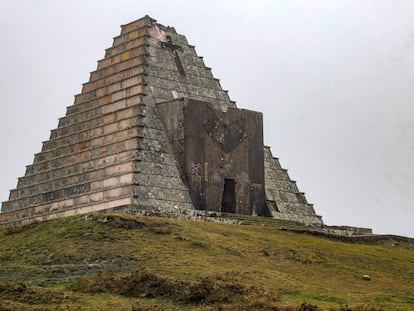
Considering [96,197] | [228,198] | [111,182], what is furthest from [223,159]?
[96,197]

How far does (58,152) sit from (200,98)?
764 cm

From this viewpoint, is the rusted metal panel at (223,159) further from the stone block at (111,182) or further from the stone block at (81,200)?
the stone block at (81,200)

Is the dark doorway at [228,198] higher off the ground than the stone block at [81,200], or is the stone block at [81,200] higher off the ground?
the dark doorway at [228,198]

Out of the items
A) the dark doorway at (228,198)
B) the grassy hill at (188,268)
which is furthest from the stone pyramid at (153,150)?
→ the grassy hill at (188,268)

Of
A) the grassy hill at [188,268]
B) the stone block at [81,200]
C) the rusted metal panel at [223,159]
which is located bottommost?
the grassy hill at [188,268]

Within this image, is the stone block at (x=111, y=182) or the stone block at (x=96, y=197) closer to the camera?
the stone block at (x=111, y=182)

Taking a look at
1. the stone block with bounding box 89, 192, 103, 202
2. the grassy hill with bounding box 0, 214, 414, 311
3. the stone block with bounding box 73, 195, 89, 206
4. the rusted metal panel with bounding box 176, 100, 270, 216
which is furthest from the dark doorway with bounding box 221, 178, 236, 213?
the stone block with bounding box 73, 195, 89, 206

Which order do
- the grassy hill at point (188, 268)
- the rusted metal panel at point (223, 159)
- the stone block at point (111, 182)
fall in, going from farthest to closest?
the rusted metal panel at point (223, 159), the stone block at point (111, 182), the grassy hill at point (188, 268)

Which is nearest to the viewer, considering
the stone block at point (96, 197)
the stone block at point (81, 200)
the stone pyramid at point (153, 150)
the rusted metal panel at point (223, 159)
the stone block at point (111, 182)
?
the stone block at point (111, 182)

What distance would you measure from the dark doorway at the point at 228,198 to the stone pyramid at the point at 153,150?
47 mm

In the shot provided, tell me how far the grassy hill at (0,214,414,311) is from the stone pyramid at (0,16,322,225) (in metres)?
3.80

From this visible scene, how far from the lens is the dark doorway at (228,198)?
5291 cm

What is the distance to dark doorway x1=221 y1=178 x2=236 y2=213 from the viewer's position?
52906mm

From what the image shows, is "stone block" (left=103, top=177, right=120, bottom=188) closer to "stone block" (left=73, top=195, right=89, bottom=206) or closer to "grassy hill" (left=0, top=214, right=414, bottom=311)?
"stone block" (left=73, top=195, right=89, bottom=206)
